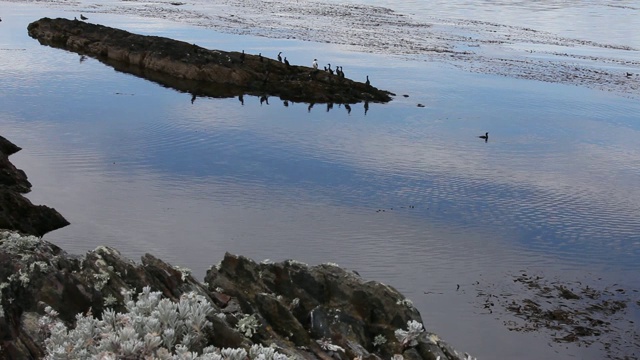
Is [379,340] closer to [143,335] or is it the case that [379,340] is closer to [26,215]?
[143,335]

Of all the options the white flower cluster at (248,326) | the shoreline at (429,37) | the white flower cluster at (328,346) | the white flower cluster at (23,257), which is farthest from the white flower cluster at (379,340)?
the shoreline at (429,37)

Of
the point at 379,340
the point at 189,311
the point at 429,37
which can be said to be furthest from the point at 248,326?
the point at 429,37

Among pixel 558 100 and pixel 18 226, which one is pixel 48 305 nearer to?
pixel 18 226

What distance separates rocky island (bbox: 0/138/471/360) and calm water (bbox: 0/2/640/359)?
9.15 meters

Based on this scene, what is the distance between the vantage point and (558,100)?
66.8 m

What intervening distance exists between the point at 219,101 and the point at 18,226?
1381 inches

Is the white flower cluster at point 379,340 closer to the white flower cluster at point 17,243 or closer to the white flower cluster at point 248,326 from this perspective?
the white flower cluster at point 248,326

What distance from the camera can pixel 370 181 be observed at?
42375 mm

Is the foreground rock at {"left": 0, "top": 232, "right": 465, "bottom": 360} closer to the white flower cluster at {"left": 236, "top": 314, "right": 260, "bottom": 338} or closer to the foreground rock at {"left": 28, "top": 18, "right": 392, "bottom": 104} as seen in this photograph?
the white flower cluster at {"left": 236, "top": 314, "right": 260, "bottom": 338}

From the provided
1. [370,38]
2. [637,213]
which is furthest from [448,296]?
[370,38]

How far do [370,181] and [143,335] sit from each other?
34424 millimetres

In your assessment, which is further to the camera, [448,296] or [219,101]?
[219,101]

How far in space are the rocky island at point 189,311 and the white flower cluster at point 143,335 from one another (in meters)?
0.01

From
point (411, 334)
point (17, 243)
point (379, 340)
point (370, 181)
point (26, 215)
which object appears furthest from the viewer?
point (370, 181)
